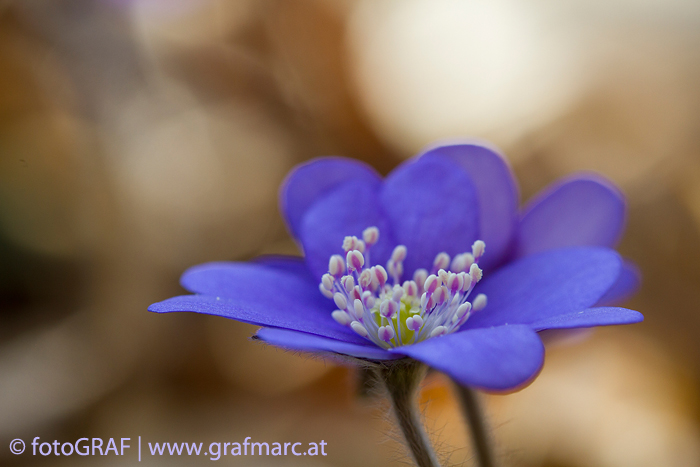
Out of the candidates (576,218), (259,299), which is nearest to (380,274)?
(259,299)

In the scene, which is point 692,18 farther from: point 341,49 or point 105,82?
point 105,82

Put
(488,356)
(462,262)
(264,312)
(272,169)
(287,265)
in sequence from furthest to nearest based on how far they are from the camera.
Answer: (272,169) < (287,265) < (462,262) < (264,312) < (488,356)

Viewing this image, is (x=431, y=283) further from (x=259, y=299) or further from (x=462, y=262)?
(x=259, y=299)

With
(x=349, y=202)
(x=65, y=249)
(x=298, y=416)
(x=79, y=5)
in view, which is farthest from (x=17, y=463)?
(x=79, y=5)

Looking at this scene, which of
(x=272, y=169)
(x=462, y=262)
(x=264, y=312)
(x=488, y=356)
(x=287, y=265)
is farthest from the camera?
(x=272, y=169)

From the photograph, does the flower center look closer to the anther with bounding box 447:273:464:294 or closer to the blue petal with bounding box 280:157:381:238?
the anther with bounding box 447:273:464:294

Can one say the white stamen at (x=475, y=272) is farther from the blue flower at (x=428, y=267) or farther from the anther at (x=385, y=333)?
the anther at (x=385, y=333)
